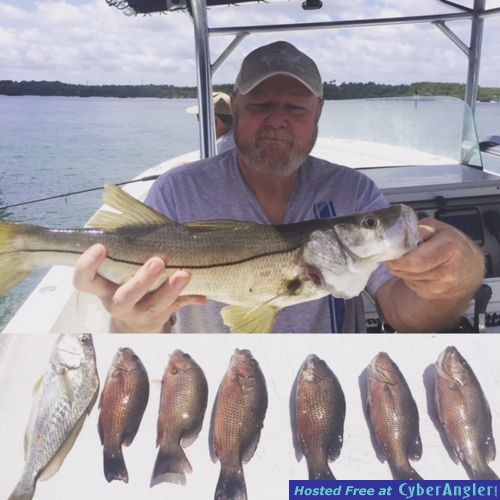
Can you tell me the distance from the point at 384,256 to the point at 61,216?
502 inches

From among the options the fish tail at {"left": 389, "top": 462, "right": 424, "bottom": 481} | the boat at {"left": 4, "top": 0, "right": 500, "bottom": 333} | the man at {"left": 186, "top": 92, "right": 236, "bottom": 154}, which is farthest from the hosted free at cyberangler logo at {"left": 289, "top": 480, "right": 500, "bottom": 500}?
the man at {"left": 186, "top": 92, "right": 236, "bottom": 154}

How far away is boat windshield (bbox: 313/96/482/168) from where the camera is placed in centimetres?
491

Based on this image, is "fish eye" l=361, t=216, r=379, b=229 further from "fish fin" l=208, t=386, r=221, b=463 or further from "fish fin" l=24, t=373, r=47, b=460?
"fish fin" l=24, t=373, r=47, b=460

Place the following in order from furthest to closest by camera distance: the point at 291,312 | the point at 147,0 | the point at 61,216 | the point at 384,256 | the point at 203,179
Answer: the point at 61,216, the point at 147,0, the point at 203,179, the point at 291,312, the point at 384,256

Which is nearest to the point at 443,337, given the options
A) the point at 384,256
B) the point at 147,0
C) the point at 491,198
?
the point at 384,256

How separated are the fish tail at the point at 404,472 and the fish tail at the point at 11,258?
1317 millimetres

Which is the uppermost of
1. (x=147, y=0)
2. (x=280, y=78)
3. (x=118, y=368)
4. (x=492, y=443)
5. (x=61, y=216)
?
(x=147, y=0)

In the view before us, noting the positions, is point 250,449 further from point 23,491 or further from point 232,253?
point 232,253

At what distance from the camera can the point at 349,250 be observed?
1876 mm

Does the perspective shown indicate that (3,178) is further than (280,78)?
Yes

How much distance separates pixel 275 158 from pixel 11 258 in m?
1.15

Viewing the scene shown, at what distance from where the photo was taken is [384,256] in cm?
179

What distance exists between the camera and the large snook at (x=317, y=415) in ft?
4.00

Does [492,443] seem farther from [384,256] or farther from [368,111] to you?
[368,111]
